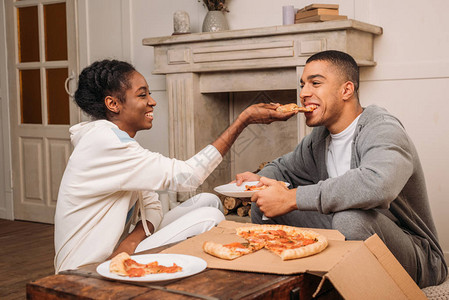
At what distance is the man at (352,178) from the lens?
5.97 ft

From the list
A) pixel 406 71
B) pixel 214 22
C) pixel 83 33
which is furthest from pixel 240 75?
pixel 83 33

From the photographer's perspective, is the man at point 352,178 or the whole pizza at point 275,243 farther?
the man at point 352,178

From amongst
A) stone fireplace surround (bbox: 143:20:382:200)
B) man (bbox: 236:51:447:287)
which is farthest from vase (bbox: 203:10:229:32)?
man (bbox: 236:51:447:287)

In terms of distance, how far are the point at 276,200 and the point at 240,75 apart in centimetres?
185

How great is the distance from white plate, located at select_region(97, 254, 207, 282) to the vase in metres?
2.53

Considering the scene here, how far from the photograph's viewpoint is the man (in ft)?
5.97

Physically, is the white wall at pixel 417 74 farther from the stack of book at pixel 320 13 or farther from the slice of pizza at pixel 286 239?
the slice of pizza at pixel 286 239

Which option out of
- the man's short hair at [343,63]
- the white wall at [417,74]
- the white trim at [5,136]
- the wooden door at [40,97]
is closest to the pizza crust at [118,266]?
the man's short hair at [343,63]

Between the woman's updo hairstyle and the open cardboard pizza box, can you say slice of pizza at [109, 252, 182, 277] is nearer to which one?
the open cardboard pizza box

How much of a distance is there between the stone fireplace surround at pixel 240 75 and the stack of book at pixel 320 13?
0.06 metres

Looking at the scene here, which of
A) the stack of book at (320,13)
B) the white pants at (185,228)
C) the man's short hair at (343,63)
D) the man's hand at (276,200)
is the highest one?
the stack of book at (320,13)

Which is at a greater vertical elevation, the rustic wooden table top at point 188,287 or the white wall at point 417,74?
the white wall at point 417,74

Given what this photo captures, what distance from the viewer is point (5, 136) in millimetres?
5164

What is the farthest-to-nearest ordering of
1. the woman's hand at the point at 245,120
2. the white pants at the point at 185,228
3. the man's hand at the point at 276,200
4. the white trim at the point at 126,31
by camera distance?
the white trim at the point at 126,31, the woman's hand at the point at 245,120, the white pants at the point at 185,228, the man's hand at the point at 276,200
